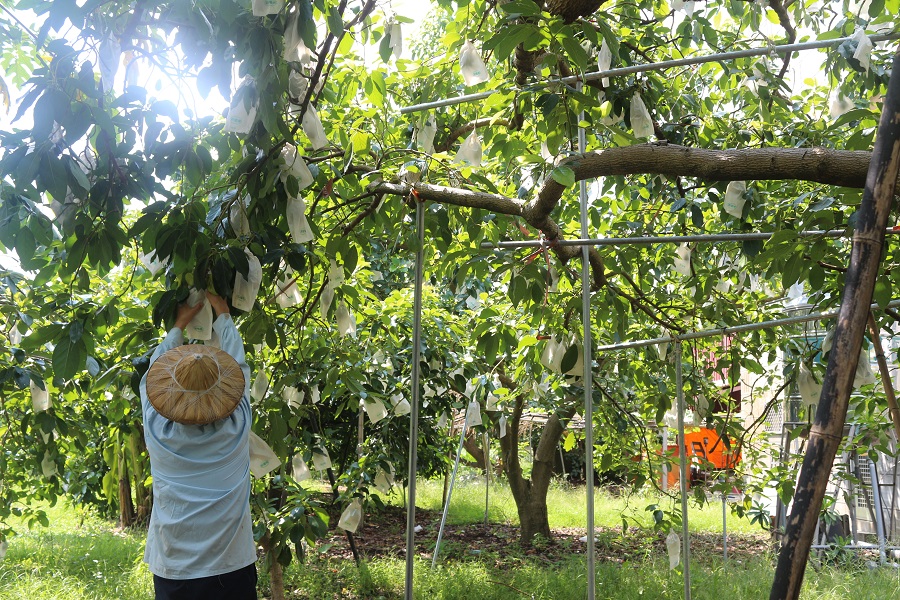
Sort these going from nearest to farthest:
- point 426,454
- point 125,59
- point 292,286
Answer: point 125,59 → point 292,286 → point 426,454

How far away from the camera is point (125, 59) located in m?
1.77

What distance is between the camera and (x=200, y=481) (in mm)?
1860

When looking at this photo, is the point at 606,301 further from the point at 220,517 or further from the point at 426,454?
the point at 426,454

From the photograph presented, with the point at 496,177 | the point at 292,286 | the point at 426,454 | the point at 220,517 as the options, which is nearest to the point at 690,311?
the point at 496,177

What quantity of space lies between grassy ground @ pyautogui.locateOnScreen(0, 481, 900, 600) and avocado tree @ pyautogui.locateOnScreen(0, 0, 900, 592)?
3.17 ft

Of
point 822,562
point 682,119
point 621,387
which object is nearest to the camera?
point 682,119

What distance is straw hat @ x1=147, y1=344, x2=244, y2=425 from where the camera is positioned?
1751mm

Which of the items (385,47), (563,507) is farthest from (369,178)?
(563,507)

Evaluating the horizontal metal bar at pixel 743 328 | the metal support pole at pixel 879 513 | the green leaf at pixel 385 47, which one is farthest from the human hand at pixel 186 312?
the metal support pole at pixel 879 513

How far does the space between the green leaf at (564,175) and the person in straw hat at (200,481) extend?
2.62ft

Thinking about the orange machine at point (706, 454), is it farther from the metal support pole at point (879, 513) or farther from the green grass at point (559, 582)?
the metal support pole at point (879, 513)

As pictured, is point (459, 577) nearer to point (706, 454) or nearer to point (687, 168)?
point (706, 454)

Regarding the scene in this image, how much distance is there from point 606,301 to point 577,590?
8.00ft

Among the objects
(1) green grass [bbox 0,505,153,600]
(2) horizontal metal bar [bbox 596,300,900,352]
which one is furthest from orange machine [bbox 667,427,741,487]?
(1) green grass [bbox 0,505,153,600]
